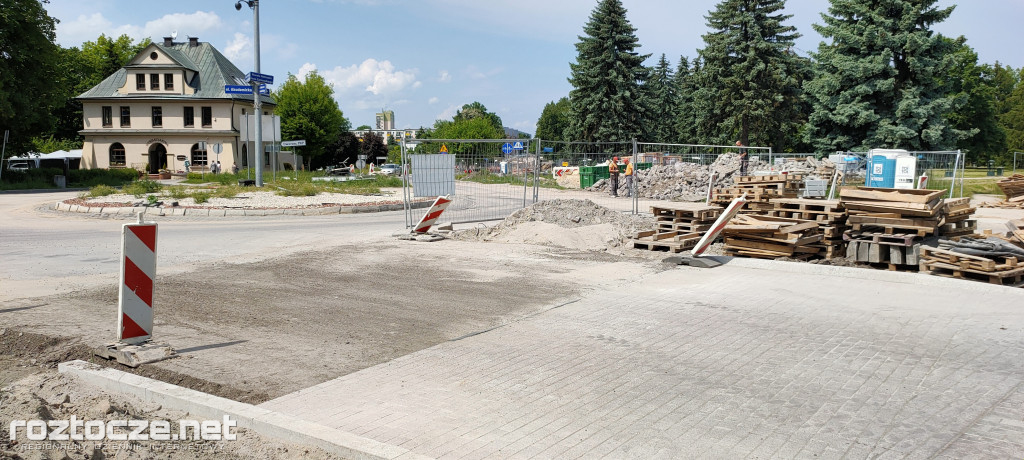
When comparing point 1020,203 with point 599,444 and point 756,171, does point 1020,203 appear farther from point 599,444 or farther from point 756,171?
point 599,444

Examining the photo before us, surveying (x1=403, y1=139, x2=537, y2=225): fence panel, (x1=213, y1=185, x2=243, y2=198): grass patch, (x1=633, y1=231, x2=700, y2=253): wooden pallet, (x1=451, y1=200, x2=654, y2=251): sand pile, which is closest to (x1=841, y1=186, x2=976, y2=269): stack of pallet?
(x1=633, y1=231, x2=700, y2=253): wooden pallet

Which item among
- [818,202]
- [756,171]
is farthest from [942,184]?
[818,202]

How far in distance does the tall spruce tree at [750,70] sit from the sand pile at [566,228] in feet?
122

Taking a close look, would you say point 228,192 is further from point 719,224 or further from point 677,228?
point 719,224

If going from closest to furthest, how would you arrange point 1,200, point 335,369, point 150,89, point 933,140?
point 335,369 → point 1,200 → point 933,140 → point 150,89

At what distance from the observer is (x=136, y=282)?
604cm

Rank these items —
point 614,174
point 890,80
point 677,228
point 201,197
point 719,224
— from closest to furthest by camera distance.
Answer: point 719,224, point 677,228, point 201,197, point 614,174, point 890,80

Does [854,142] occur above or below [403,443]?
above

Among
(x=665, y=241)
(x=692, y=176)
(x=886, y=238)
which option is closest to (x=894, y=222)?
(x=886, y=238)

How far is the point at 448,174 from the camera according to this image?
16.5 metres

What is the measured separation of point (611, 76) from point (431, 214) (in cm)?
4337

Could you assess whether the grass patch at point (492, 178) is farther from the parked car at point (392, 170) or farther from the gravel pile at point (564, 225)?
the parked car at point (392, 170)

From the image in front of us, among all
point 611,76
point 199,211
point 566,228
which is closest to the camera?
point 566,228

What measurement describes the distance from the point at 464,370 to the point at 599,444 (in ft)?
5.78
